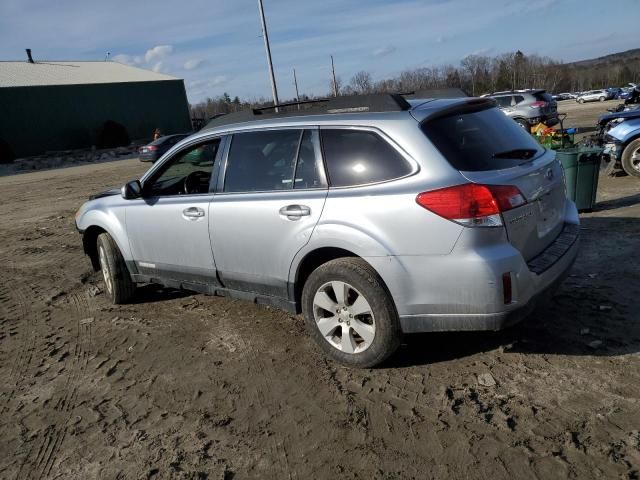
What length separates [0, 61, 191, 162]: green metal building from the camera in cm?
3884

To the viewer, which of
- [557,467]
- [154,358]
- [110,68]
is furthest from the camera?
[110,68]

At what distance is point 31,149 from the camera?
39.2 m

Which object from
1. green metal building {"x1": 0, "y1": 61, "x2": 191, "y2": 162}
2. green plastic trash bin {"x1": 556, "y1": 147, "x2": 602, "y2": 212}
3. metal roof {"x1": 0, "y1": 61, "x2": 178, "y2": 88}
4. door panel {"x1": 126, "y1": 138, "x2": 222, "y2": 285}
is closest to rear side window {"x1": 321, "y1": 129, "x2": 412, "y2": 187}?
door panel {"x1": 126, "y1": 138, "x2": 222, "y2": 285}

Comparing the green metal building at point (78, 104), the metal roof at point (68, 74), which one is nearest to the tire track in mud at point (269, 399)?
the green metal building at point (78, 104)

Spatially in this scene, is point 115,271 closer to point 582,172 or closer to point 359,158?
point 359,158

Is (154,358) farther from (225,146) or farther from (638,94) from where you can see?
(638,94)

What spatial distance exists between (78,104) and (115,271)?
138 feet

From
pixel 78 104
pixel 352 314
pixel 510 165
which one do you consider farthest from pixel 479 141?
pixel 78 104

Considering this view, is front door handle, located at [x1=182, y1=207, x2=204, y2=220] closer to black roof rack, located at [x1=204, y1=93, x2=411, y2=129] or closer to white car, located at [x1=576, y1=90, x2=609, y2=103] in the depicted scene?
black roof rack, located at [x1=204, y1=93, x2=411, y2=129]

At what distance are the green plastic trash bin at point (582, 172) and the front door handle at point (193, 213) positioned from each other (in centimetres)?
528

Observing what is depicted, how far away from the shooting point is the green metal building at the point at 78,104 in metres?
38.8

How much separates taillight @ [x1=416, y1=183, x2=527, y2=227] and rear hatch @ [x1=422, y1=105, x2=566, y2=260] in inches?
2.3

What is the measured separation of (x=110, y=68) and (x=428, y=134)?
5387cm

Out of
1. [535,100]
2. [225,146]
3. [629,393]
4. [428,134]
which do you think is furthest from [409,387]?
[535,100]
